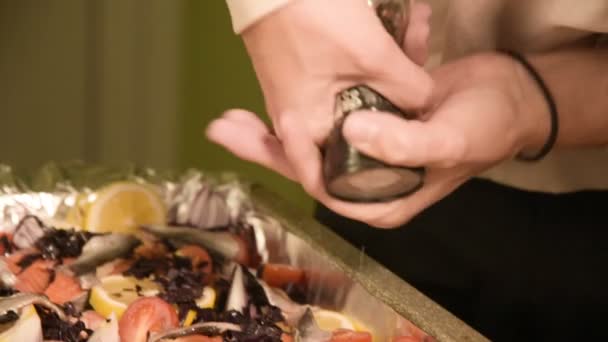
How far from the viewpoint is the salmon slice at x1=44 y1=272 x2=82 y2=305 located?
786mm

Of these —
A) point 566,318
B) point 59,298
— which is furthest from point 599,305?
point 59,298

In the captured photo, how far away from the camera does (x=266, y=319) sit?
72 centimetres

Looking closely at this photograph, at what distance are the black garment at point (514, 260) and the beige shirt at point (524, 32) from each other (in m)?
0.02

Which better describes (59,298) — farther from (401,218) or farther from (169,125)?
(169,125)

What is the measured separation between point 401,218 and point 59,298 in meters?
0.39

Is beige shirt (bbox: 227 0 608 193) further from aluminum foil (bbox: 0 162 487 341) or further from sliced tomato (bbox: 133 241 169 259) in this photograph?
sliced tomato (bbox: 133 241 169 259)

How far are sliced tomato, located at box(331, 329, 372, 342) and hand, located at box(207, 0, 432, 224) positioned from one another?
16 centimetres

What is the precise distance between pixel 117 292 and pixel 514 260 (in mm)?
421

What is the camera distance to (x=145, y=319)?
2.30 ft

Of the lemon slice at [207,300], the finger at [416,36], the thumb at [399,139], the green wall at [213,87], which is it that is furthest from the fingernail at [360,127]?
the green wall at [213,87]

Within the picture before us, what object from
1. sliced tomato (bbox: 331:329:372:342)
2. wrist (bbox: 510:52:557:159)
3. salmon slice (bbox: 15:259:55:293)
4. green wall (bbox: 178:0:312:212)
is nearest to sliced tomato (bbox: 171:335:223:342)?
sliced tomato (bbox: 331:329:372:342)

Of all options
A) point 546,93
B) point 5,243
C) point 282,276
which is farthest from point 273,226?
point 546,93

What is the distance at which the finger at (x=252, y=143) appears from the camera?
2.03 ft

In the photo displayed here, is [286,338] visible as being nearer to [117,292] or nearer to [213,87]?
[117,292]
